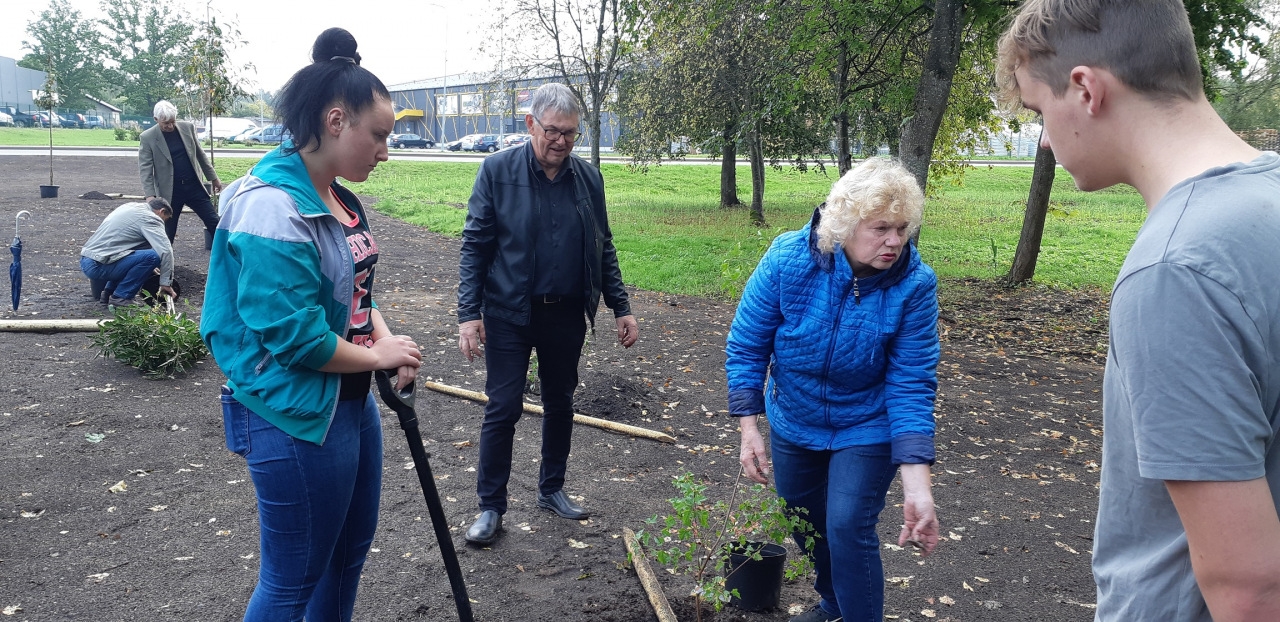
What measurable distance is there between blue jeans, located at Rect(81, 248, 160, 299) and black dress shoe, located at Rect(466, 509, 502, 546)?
5.52 m

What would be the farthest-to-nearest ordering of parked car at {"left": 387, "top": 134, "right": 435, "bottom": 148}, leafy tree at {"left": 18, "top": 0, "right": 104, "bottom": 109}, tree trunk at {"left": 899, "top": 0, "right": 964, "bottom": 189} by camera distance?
leafy tree at {"left": 18, "top": 0, "right": 104, "bottom": 109}
parked car at {"left": 387, "top": 134, "right": 435, "bottom": 148}
tree trunk at {"left": 899, "top": 0, "right": 964, "bottom": 189}

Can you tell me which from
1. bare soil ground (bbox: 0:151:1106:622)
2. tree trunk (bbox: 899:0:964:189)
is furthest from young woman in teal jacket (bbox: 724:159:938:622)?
tree trunk (bbox: 899:0:964:189)

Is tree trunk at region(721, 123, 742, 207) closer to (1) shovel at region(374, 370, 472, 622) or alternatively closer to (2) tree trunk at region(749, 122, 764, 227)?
(2) tree trunk at region(749, 122, 764, 227)

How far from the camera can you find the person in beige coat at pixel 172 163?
9.66 meters

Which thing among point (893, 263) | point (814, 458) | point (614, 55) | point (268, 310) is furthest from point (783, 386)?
point (614, 55)

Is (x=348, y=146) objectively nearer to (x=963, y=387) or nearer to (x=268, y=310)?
(x=268, y=310)

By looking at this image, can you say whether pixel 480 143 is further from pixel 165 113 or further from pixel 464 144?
pixel 165 113

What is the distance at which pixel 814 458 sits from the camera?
3.08 metres

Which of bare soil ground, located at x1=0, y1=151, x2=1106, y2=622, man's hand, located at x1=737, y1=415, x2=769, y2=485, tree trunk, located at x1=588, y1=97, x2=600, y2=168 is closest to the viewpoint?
man's hand, located at x1=737, y1=415, x2=769, y2=485

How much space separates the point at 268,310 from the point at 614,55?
15.3 meters

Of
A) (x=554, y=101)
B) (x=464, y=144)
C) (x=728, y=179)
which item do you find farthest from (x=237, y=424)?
(x=464, y=144)

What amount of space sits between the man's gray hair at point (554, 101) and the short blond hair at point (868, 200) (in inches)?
63.1

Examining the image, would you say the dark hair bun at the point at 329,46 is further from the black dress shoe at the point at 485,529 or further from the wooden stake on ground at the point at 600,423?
the wooden stake on ground at the point at 600,423

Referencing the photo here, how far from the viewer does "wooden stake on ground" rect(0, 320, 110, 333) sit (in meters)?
7.23
